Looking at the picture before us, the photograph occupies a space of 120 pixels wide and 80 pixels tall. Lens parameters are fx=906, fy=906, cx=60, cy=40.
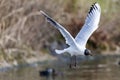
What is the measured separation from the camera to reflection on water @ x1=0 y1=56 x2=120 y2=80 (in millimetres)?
26641

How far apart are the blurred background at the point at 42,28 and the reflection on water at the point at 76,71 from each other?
1.82 ft

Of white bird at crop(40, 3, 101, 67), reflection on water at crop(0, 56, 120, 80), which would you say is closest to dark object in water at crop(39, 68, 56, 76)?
reflection on water at crop(0, 56, 120, 80)

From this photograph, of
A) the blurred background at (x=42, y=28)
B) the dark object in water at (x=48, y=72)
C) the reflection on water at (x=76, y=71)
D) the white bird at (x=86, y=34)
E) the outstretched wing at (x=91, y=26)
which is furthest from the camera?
the blurred background at (x=42, y=28)

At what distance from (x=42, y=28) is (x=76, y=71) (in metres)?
4.39

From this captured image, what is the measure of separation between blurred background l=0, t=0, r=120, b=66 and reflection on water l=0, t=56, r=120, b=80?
553mm

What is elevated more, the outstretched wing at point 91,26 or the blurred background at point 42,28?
the blurred background at point 42,28

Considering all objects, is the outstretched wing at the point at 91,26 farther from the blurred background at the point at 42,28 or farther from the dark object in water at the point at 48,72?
the blurred background at the point at 42,28

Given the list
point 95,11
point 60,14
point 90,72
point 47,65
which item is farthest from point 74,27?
point 95,11

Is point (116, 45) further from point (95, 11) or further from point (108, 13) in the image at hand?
point (95, 11)

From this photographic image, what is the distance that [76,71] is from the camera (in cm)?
2834

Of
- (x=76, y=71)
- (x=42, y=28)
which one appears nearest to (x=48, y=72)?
(x=76, y=71)

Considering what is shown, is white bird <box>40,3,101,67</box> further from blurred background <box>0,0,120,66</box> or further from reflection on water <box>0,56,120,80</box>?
blurred background <box>0,0,120,66</box>

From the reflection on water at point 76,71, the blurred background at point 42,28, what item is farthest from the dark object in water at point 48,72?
the blurred background at point 42,28

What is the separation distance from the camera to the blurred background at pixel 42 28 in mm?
29734
